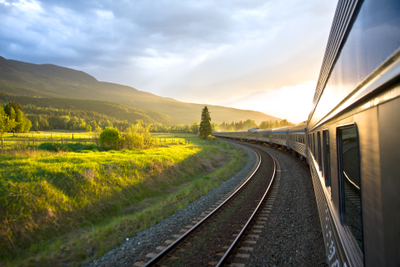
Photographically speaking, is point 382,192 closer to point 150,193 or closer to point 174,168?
point 150,193

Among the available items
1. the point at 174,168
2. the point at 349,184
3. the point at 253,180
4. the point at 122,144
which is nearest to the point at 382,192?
the point at 349,184

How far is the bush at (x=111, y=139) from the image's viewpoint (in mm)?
23391

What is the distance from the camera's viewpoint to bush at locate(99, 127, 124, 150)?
23391mm

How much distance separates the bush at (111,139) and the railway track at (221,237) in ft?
57.2

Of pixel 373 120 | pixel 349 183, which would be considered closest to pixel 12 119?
pixel 349 183

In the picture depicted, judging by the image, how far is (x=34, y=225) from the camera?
7.75 m

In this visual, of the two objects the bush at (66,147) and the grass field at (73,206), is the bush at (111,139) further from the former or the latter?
the grass field at (73,206)

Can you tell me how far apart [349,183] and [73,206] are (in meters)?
10.4

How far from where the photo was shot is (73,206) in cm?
948

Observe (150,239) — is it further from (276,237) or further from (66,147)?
(66,147)

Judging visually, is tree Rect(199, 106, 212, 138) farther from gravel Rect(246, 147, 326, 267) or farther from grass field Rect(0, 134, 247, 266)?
gravel Rect(246, 147, 326, 267)

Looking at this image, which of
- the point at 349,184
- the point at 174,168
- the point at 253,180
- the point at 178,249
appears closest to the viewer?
the point at 349,184

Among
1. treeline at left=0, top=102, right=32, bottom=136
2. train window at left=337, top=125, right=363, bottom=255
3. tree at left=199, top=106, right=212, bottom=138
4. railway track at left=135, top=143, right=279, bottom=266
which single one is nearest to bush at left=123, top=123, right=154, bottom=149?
treeline at left=0, top=102, right=32, bottom=136

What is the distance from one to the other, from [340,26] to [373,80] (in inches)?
57.3
